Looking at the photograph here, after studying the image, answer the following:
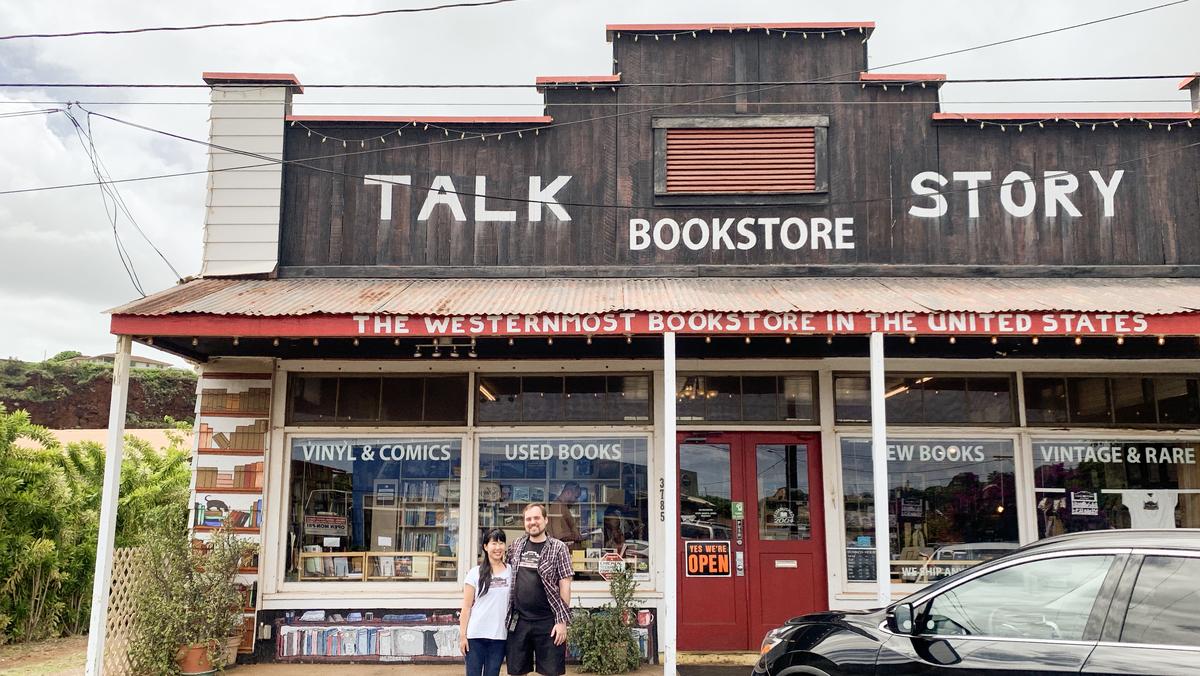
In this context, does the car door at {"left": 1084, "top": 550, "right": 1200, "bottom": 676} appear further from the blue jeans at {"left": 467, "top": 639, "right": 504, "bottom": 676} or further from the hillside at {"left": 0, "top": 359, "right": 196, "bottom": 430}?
the hillside at {"left": 0, "top": 359, "right": 196, "bottom": 430}

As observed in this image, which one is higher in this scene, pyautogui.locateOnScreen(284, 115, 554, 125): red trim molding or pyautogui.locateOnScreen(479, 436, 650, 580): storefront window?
pyautogui.locateOnScreen(284, 115, 554, 125): red trim molding

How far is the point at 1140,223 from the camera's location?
9625 mm

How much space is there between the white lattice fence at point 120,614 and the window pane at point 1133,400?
9.90m

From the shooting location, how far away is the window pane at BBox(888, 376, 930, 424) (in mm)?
9359

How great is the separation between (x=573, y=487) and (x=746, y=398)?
205 centimetres

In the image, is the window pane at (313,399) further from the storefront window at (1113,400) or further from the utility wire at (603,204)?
the storefront window at (1113,400)

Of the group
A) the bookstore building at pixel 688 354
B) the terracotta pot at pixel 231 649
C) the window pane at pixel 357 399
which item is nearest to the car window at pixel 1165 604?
the bookstore building at pixel 688 354

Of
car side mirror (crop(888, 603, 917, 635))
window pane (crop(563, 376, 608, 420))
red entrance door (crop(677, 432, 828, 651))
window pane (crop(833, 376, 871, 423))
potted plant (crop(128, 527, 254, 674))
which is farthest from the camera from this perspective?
window pane (crop(563, 376, 608, 420))

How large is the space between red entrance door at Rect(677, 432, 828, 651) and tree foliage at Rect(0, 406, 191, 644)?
5.37 m

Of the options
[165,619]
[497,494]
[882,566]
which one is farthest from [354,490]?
[882,566]

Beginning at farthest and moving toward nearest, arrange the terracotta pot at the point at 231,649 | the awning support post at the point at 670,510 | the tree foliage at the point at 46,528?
the tree foliage at the point at 46,528
the terracotta pot at the point at 231,649
the awning support post at the point at 670,510

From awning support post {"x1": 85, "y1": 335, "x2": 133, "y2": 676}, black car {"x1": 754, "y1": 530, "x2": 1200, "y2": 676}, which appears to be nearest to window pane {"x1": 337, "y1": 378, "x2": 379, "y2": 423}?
awning support post {"x1": 85, "y1": 335, "x2": 133, "y2": 676}

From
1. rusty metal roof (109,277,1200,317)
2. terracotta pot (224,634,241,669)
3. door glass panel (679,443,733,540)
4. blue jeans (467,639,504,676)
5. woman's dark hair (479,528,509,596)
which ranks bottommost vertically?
terracotta pot (224,634,241,669)

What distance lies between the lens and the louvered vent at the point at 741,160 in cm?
980
